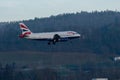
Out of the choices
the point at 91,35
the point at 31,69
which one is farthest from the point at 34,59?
the point at 91,35

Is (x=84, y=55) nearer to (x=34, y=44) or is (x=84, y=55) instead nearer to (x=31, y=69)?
(x=31, y=69)

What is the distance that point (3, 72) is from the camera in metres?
67.4

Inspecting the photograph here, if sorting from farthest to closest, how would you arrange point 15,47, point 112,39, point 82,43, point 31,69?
point 112,39
point 82,43
point 15,47
point 31,69

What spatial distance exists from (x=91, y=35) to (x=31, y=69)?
2099cm

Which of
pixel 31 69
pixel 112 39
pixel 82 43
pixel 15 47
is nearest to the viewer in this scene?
pixel 31 69

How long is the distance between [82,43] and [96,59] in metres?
12.5

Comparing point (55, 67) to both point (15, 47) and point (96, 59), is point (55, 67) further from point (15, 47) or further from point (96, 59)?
point (15, 47)

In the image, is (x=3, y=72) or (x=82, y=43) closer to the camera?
(x=3, y=72)

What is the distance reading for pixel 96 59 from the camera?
222 ft

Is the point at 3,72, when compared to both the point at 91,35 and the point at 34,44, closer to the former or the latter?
the point at 34,44

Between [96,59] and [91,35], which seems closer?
[96,59]

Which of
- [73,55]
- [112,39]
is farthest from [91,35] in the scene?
[73,55]

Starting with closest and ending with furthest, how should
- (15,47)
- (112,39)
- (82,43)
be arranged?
(15,47) < (82,43) < (112,39)

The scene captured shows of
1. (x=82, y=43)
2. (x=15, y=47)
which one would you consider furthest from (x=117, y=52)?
(x=15, y=47)
